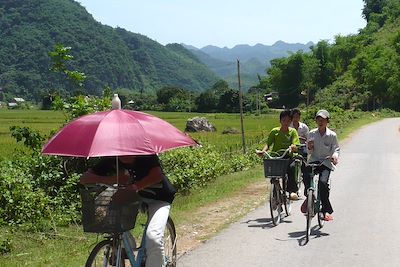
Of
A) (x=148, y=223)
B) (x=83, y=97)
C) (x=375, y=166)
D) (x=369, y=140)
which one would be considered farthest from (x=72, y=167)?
(x=369, y=140)

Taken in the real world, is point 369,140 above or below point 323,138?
below

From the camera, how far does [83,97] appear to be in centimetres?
1067

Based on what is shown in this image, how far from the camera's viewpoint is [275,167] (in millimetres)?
7605

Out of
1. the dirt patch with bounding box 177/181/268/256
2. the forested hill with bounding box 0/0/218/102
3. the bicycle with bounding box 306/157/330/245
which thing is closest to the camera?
the bicycle with bounding box 306/157/330/245

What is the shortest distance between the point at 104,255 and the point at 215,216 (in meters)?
4.87

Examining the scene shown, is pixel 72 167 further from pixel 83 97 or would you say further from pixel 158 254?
pixel 158 254

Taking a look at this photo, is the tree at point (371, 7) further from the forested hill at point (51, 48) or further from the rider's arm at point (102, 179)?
the rider's arm at point (102, 179)

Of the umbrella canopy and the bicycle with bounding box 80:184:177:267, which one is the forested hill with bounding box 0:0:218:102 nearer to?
the umbrella canopy

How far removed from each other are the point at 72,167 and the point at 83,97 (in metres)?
1.53

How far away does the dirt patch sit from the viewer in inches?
287

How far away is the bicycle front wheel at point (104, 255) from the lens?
421 cm

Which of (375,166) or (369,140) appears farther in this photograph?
(369,140)

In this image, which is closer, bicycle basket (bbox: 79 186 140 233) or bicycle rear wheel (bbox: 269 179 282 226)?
bicycle basket (bbox: 79 186 140 233)

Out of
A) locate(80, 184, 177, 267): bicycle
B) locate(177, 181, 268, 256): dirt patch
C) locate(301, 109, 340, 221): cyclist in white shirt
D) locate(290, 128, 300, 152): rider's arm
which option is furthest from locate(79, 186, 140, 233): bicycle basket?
locate(290, 128, 300, 152): rider's arm
